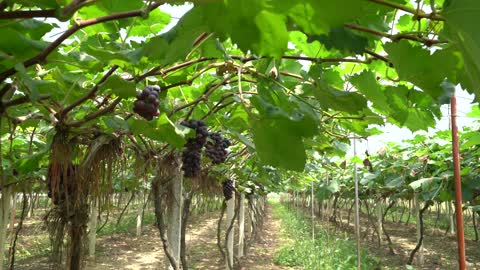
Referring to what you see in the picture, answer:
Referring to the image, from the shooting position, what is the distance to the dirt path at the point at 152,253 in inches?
415

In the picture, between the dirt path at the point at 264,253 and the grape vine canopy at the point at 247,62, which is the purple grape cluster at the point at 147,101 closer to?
the grape vine canopy at the point at 247,62

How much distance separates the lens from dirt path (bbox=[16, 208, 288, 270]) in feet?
34.6

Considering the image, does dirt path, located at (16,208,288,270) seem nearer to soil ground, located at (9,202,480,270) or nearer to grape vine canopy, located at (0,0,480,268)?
soil ground, located at (9,202,480,270)

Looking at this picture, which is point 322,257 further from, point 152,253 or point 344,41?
point 344,41

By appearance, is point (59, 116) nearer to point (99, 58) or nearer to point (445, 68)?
point (99, 58)

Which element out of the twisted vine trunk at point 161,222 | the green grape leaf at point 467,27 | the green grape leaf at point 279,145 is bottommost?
the twisted vine trunk at point 161,222

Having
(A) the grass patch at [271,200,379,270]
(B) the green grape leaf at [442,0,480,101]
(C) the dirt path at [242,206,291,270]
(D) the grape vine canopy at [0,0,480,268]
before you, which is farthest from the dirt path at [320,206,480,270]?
(B) the green grape leaf at [442,0,480,101]

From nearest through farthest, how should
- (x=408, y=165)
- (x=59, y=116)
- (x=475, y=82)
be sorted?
(x=475, y=82) < (x=59, y=116) < (x=408, y=165)

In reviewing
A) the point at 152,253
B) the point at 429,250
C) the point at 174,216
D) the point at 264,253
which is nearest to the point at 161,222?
the point at 174,216

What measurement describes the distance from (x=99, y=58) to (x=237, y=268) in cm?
927

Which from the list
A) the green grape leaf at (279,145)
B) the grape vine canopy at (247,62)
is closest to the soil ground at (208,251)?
the grape vine canopy at (247,62)

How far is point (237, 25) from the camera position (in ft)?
2.68

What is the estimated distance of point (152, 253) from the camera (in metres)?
12.5

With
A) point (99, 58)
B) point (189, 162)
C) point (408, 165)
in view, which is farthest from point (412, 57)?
point (408, 165)
